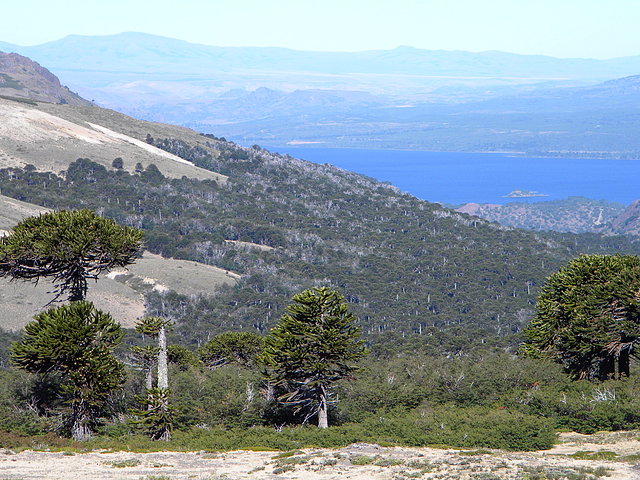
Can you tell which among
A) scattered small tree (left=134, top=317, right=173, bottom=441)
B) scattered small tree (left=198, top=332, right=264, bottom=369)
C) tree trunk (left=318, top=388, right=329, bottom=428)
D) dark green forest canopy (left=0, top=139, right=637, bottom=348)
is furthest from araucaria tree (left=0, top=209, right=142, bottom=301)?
dark green forest canopy (left=0, top=139, right=637, bottom=348)

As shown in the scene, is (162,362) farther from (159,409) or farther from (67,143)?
(67,143)

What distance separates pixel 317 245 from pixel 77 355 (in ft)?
389

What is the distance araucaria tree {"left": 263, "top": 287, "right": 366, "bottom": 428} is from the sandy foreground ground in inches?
178

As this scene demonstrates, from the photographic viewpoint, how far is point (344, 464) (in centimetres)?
2703

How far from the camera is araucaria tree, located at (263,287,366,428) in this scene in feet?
111

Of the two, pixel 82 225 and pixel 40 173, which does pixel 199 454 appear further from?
pixel 40 173

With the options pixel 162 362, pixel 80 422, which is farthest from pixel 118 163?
pixel 80 422

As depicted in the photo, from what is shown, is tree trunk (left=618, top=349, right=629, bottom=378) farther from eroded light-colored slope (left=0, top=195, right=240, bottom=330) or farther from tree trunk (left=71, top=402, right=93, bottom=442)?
eroded light-colored slope (left=0, top=195, right=240, bottom=330)

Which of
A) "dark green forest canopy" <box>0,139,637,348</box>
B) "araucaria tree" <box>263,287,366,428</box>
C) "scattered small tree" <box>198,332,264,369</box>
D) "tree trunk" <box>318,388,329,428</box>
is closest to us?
"araucaria tree" <box>263,287,366,428</box>

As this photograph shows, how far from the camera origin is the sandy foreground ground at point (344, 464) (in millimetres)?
24844

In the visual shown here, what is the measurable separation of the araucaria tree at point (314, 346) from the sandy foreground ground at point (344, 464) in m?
4.52

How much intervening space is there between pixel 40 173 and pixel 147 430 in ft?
412

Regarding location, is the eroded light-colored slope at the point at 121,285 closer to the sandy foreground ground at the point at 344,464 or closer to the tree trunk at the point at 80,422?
the tree trunk at the point at 80,422

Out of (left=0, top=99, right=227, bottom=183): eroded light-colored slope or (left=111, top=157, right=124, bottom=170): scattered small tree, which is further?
(left=111, top=157, right=124, bottom=170): scattered small tree
